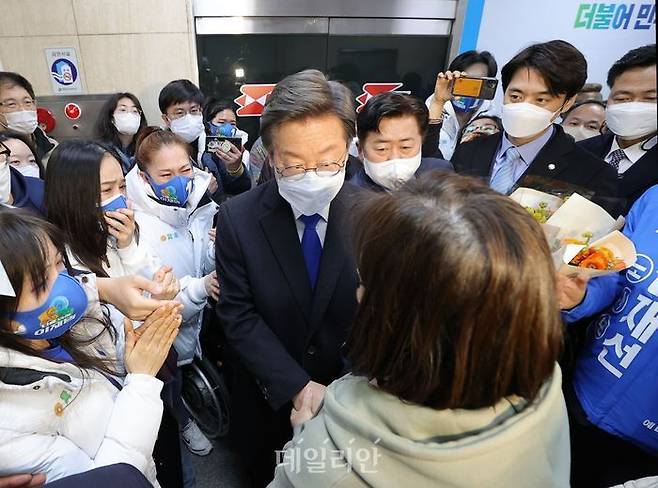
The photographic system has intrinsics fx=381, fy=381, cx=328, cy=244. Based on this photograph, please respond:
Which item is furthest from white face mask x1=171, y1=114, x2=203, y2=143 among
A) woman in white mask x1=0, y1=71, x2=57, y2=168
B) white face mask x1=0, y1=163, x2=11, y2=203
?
white face mask x1=0, y1=163, x2=11, y2=203

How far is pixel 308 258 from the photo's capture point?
1.36 m

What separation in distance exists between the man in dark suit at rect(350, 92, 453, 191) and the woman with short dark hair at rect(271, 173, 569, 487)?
98 cm

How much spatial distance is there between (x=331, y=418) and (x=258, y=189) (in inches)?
35.9

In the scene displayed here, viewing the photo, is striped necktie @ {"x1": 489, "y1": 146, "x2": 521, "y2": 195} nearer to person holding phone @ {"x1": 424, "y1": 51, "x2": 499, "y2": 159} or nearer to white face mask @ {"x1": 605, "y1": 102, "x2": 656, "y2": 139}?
white face mask @ {"x1": 605, "y1": 102, "x2": 656, "y2": 139}

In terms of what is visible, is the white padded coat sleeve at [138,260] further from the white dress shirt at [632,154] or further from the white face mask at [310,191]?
the white dress shirt at [632,154]

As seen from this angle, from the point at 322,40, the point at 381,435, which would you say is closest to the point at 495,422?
the point at 381,435

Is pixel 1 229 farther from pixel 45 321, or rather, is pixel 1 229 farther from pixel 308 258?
pixel 308 258

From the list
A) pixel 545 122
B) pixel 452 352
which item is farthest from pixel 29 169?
pixel 545 122

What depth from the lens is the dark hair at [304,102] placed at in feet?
3.90

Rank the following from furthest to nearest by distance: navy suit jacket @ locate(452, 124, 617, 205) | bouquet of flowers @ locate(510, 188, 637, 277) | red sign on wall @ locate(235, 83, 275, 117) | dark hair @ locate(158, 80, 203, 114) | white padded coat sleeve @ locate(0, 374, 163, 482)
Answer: red sign on wall @ locate(235, 83, 275, 117)
dark hair @ locate(158, 80, 203, 114)
navy suit jacket @ locate(452, 124, 617, 205)
bouquet of flowers @ locate(510, 188, 637, 277)
white padded coat sleeve @ locate(0, 374, 163, 482)

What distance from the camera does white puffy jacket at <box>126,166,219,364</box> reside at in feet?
5.85

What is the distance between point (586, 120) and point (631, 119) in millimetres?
1223

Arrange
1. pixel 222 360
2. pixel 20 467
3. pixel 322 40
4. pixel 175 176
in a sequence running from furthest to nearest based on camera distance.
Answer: pixel 322 40, pixel 222 360, pixel 175 176, pixel 20 467

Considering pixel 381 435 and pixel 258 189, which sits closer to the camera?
pixel 381 435
